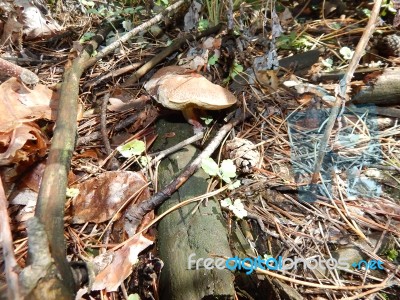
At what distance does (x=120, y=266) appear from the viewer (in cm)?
140

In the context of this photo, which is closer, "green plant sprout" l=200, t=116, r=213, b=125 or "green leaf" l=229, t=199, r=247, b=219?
"green leaf" l=229, t=199, r=247, b=219

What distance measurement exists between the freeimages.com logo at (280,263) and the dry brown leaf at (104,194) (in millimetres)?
501

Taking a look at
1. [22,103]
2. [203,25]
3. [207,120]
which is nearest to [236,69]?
[207,120]

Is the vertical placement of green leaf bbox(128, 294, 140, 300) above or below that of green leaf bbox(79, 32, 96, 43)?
below

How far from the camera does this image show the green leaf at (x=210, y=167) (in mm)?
1701

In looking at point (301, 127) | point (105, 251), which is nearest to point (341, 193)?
point (301, 127)

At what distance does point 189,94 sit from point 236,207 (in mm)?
681

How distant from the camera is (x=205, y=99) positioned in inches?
72.7

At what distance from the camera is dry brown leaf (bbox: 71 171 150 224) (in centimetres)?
162

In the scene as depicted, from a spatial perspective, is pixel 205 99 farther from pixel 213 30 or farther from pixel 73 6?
pixel 73 6

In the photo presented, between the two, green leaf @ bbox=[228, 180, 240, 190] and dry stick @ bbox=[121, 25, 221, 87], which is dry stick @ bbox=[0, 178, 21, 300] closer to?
green leaf @ bbox=[228, 180, 240, 190]

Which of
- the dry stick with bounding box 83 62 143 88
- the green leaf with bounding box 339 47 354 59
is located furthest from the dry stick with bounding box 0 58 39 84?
the green leaf with bounding box 339 47 354 59

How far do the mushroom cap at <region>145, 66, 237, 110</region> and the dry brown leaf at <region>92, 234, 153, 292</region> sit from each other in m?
0.77

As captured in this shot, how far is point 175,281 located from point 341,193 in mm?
964
